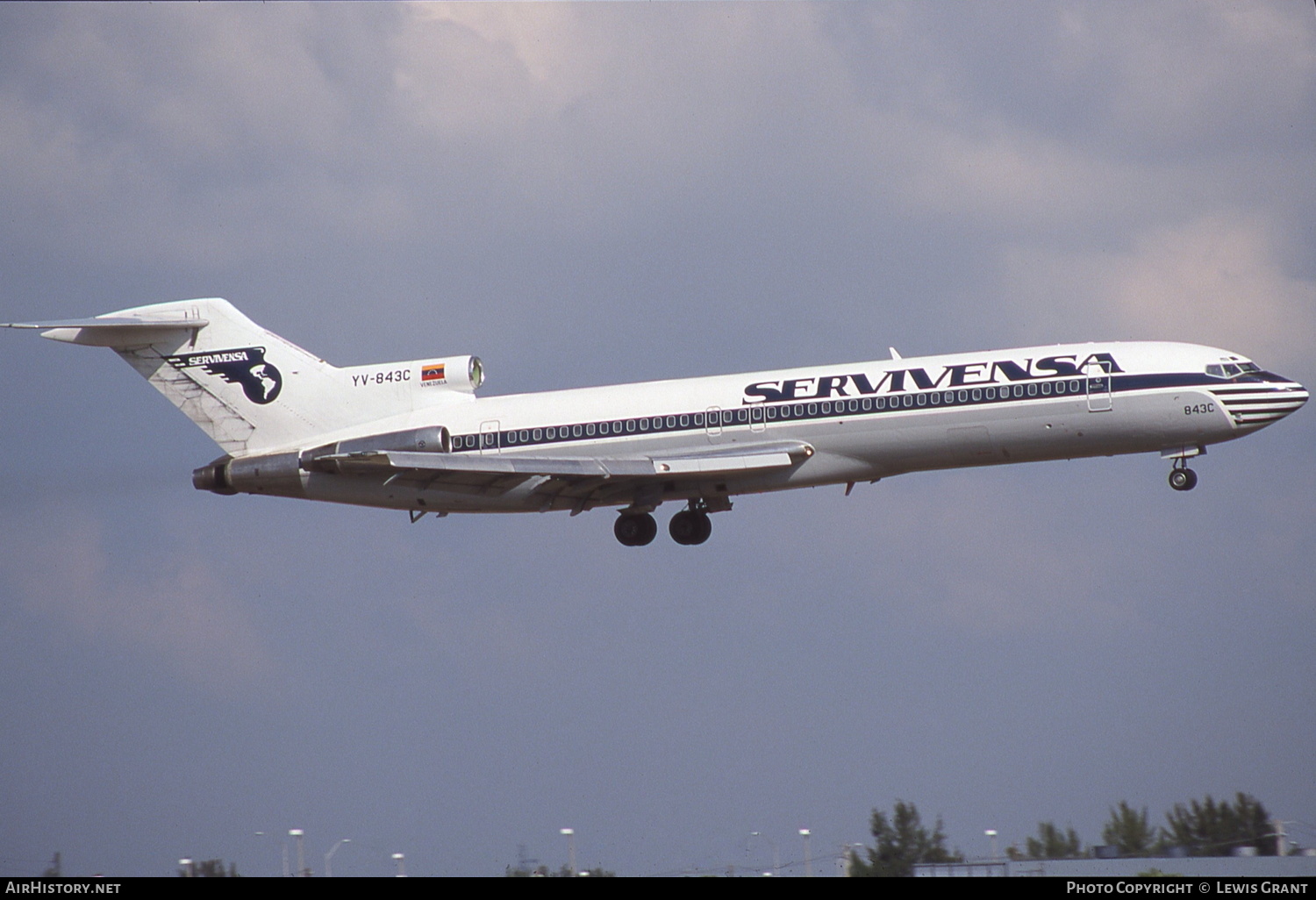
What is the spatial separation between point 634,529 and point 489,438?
498 cm

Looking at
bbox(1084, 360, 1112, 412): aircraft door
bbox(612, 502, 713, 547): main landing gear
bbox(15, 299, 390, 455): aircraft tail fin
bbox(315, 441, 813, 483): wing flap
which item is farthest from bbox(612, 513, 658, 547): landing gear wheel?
bbox(1084, 360, 1112, 412): aircraft door

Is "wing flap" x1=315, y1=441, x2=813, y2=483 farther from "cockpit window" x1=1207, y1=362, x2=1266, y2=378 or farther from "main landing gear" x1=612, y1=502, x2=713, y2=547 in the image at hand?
"cockpit window" x1=1207, y1=362, x2=1266, y2=378

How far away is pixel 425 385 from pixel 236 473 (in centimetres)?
552

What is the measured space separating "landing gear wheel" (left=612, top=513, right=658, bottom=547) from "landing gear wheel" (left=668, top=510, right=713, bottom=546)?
0.62 m

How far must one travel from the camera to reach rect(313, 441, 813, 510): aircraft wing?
38812 millimetres

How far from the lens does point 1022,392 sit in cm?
3734

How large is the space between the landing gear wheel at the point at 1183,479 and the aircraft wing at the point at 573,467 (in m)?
8.76

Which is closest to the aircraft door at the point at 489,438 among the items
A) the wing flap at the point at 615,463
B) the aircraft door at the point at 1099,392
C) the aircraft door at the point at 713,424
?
the wing flap at the point at 615,463

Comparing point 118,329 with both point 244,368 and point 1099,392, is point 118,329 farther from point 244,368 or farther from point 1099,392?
point 1099,392

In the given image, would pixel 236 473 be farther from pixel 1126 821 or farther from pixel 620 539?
pixel 1126 821

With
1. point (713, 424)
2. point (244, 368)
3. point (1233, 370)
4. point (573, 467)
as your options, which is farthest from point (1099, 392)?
point (244, 368)

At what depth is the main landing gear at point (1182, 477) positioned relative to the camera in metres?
38.7

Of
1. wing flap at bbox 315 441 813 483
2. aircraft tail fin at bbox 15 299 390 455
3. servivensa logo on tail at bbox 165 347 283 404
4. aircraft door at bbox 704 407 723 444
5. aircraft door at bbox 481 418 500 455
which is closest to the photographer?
wing flap at bbox 315 441 813 483

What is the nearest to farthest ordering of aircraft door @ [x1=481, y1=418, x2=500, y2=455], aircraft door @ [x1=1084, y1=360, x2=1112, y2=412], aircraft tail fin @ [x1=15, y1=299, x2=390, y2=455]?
aircraft door @ [x1=1084, y1=360, x2=1112, y2=412], aircraft door @ [x1=481, y1=418, x2=500, y2=455], aircraft tail fin @ [x1=15, y1=299, x2=390, y2=455]
